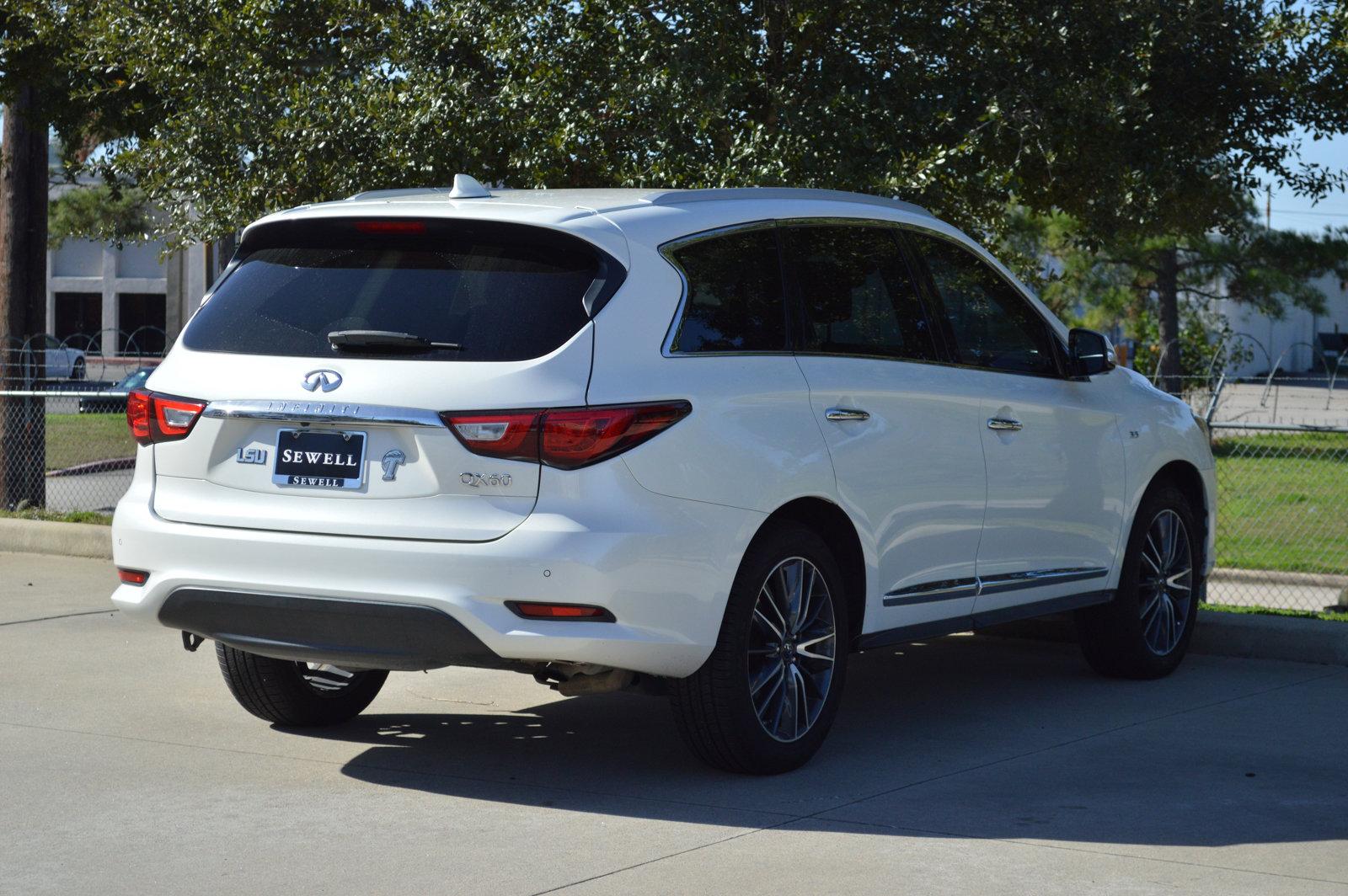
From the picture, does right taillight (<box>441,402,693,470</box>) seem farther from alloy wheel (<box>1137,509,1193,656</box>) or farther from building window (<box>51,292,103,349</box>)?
building window (<box>51,292,103,349</box>)

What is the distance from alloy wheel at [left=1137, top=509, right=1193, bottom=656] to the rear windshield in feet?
11.7

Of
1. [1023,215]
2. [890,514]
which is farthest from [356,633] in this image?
[1023,215]

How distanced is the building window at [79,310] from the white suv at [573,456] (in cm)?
6215

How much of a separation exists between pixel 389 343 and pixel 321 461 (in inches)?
16.4

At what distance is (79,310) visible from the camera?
65625 millimetres

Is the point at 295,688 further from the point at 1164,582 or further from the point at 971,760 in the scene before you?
the point at 1164,582

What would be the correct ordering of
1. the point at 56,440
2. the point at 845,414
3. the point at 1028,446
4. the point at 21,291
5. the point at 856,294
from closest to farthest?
the point at 845,414 < the point at 856,294 < the point at 1028,446 < the point at 21,291 < the point at 56,440

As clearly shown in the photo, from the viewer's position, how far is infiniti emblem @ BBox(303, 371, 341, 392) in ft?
17.7

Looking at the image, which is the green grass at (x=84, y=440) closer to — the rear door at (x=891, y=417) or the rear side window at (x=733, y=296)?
the rear door at (x=891, y=417)

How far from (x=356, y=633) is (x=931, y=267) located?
2.79 m

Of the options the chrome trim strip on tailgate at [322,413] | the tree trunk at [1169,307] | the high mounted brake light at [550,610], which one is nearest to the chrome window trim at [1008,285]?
the high mounted brake light at [550,610]

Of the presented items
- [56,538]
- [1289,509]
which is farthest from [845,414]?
[1289,509]

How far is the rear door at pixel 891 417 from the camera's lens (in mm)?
6105

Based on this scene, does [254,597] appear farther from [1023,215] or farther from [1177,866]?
[1023,215]
